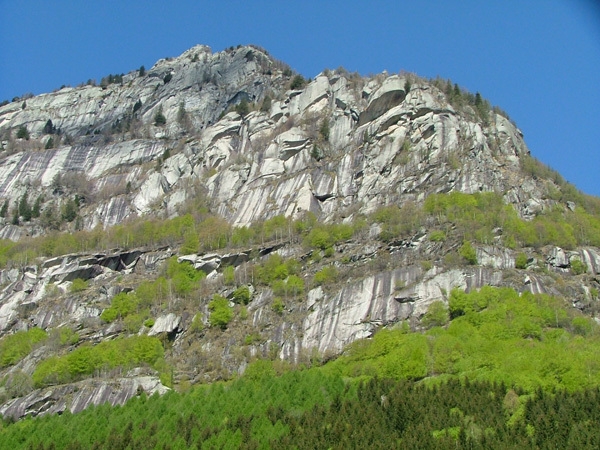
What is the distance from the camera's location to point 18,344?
275 feet

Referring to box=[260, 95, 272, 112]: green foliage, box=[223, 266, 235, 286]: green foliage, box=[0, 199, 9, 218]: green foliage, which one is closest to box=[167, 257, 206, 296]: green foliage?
box=[223, 266, 235, 286]: green foliage

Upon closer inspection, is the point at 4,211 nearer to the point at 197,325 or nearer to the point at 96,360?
the point at 96,360

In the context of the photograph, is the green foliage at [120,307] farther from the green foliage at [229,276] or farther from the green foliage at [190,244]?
the green foliage at [190,244]


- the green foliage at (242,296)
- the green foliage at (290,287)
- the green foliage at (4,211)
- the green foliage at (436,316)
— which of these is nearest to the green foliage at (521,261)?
the green foliage at (436,316)

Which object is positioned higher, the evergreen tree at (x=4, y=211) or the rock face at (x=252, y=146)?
the rock face at (x=252, y=146)

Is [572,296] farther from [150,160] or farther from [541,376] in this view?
[150,160]

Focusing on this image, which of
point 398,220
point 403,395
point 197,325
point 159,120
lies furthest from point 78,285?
point 159,120

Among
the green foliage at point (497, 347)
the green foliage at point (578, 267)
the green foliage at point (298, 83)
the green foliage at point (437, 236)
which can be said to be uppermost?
the green foliage at point (298, 83)

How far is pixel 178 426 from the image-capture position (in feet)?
184

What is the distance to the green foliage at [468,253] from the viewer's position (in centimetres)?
8356

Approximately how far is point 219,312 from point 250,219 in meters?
28.5

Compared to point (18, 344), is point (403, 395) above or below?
below

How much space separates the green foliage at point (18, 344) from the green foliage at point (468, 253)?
4756 cm

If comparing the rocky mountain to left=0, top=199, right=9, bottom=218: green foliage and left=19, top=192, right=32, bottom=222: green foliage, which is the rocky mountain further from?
left=0, top=199, right=9, bottom=218: green foliage
